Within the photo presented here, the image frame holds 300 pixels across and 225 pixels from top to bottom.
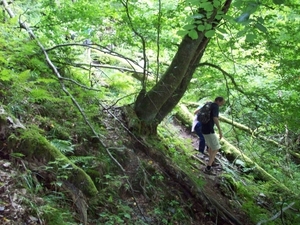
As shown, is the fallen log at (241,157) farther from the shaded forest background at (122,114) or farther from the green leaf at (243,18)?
the green leaf at (243,18)

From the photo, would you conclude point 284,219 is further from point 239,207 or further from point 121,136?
point 121,136

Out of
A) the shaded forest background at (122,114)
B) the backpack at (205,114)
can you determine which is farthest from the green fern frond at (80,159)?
the backpack at (205,114)

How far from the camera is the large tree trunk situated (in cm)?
570

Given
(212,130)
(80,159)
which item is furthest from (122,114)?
(212,130)

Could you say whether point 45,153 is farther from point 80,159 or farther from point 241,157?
point 241,157

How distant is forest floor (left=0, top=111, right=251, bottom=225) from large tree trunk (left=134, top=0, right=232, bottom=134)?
2.47 ft

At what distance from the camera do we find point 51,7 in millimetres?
5746

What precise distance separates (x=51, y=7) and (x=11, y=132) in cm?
315

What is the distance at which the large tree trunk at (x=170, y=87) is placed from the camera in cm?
570

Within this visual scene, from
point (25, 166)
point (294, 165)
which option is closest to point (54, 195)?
point (25, 166)

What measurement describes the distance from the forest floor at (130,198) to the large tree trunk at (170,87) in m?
0.75

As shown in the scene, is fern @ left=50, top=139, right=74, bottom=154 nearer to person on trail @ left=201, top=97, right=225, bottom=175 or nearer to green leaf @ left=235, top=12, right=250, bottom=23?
green leaf @ left=235, top=12, right=250, bottom=23

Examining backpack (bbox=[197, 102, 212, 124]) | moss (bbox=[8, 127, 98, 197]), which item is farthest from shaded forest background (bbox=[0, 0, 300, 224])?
backpack (bbox=[197, 102, 212, 124])

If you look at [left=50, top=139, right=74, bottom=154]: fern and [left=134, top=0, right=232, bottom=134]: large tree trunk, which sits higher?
[left=134, top=0, right=232, bottom=134]: large tree trunk
